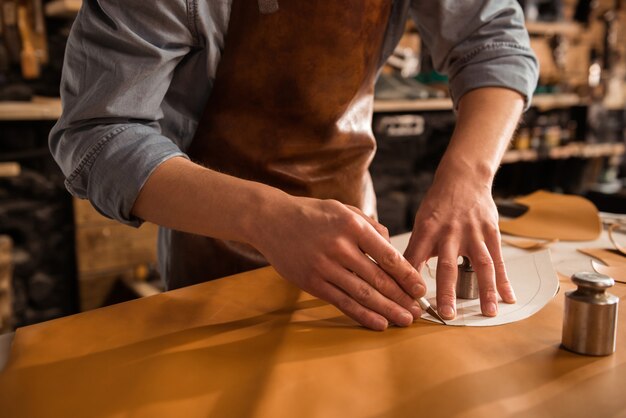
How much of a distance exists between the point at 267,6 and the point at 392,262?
58cm

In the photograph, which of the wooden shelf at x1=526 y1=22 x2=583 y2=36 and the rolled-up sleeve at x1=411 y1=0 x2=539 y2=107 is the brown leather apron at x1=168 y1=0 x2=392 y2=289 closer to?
the rolled-up sleeve at x1=411 y1=0 x2=539 y2=107

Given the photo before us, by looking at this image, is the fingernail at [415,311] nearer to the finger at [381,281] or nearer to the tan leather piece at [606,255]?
the finger at [381,281]

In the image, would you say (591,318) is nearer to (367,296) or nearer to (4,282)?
(367,296)

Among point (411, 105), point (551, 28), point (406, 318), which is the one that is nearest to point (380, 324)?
point (406, 318)

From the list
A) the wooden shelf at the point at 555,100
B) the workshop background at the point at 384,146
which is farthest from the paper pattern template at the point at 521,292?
the wooden shelf at the point at 555,100

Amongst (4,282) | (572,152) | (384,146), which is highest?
(384,146)

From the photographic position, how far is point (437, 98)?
3535 mm

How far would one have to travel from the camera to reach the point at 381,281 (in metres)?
0.84

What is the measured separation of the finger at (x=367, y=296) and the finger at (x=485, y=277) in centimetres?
13

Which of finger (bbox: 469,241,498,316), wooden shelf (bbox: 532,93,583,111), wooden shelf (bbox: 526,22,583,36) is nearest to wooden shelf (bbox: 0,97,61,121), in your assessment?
finger (bbox: 469,241,498,316)

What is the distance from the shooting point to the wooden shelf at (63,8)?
2375 millimetres

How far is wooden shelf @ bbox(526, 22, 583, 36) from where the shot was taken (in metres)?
4.39

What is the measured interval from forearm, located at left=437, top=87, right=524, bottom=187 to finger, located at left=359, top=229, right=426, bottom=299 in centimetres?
28

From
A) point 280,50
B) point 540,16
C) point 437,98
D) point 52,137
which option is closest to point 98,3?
point 52,137
